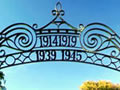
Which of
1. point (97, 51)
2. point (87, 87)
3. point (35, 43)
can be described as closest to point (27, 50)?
point (35, 43)

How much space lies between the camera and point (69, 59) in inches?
181

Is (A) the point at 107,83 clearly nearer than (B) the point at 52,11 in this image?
No

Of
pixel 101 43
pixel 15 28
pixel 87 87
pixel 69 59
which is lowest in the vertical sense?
pixel 87 87

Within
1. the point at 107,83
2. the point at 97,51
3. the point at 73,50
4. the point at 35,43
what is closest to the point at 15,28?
the point at 35,43

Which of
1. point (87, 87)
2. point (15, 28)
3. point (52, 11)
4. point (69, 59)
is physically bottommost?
point (87, 87)

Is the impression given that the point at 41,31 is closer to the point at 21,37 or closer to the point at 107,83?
the point at 21,37

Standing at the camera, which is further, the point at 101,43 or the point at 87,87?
the point at 87,87

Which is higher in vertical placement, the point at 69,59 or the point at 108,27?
the point at 108,27

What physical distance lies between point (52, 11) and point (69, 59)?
1124mm

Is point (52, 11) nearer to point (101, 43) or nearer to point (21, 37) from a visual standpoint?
point (21, 37)

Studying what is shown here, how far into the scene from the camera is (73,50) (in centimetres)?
Answer: 466

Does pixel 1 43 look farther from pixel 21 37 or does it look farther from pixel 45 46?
pixel 45 46

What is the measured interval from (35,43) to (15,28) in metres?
0.53

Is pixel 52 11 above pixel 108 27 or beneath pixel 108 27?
above
